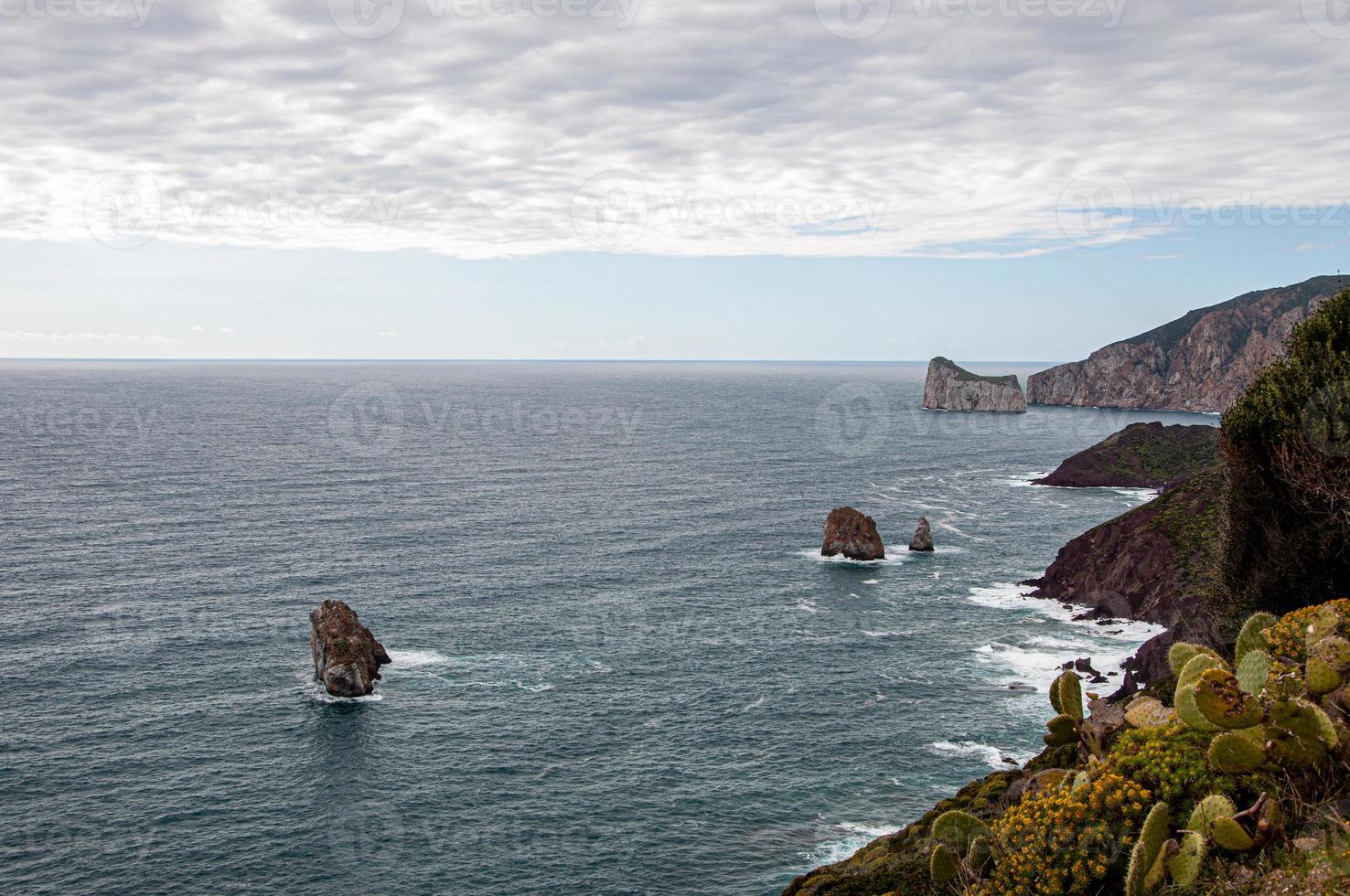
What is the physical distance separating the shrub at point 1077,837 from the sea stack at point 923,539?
96413 mm

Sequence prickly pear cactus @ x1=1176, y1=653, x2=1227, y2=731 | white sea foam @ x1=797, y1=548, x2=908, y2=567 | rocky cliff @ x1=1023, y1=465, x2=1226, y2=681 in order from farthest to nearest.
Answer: white sea foam @ x1=797, y1=548, x2=908, y2=567 → rocky cliff @ x1=1023, y1=465, x2=1226, y2=681 → prickly pear cactus @ x1=1176, y1=653, x2=1227, y2=731

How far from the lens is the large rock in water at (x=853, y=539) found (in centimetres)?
11431

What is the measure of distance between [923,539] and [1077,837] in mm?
97266

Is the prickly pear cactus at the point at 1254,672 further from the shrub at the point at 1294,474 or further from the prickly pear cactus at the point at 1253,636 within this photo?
the shrub at the point at 1294,474

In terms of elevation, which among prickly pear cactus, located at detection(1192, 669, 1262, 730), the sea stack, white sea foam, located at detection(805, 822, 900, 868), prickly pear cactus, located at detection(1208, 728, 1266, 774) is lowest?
white sea foam, located at detection(805, 822, 900, 868)

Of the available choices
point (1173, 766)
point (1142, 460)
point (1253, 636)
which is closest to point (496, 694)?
point (1173, 766)

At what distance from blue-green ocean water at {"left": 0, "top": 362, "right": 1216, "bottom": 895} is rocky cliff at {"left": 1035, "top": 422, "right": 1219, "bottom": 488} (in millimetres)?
34583

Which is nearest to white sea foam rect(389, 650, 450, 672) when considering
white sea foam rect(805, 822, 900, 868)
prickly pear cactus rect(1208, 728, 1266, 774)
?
white sea foam rect(805, 822, 900, 868)

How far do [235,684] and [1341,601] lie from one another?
72.7 m

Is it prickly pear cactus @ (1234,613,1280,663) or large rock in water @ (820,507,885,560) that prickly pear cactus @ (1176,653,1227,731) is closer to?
prickly pear cactus @ (1234,613,1280,663)

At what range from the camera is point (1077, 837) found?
24.6 metres

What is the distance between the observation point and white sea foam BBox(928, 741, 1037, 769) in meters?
60.5

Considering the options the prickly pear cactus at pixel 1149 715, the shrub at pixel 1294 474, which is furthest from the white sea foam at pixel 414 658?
the prickly pear cactus at pixel 1149 715

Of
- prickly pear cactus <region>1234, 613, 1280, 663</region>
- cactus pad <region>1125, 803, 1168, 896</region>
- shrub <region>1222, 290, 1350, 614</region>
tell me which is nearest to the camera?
cactus pad <region>1125, 803, 1168, 896</region>
